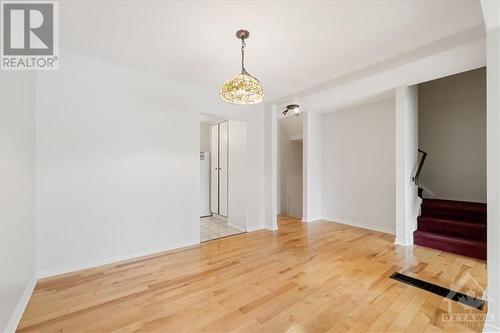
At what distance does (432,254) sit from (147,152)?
15.2 ft

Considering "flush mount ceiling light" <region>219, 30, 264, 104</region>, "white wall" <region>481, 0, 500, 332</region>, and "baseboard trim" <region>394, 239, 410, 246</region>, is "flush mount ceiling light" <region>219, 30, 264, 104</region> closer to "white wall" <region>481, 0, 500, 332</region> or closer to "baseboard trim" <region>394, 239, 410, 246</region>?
"white wall" <region>481, 0, 500, 332</region>

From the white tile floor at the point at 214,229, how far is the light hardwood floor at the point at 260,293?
739 mm

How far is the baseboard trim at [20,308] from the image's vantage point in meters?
1.77

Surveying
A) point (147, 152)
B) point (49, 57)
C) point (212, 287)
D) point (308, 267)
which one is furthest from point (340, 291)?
point (49, 57)

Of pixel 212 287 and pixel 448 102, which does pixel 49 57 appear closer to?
pixel 212 287

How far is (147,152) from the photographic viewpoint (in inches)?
135

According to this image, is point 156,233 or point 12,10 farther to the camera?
point 156,233

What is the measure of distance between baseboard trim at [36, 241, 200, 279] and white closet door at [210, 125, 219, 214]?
209 cm

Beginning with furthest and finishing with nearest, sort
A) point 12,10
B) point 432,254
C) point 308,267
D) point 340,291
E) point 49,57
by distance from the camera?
point 432,254, point 308,267, point 49,57, point 340,291, point 12,10

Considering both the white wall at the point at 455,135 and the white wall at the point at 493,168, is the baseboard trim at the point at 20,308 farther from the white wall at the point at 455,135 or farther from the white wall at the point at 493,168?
the white wall at the point at 455,135

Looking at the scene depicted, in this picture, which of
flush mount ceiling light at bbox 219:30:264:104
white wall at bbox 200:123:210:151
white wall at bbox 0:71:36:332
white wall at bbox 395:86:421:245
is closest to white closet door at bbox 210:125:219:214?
white wall at bbox 200:123:210:151

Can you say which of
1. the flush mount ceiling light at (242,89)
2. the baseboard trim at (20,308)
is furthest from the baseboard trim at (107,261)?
the flush mount ceiling light at (242,89)

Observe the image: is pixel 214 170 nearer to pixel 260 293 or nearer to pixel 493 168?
pixel 260 293

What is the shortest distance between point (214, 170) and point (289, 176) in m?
2.38
